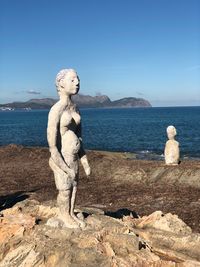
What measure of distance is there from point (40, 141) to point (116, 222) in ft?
215

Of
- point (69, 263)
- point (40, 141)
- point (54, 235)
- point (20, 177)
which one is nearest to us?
point (69, 263)

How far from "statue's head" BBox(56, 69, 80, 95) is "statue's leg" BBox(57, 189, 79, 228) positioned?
239cm

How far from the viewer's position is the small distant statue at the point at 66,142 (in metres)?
10.1

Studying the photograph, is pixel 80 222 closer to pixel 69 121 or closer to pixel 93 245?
pixel 93 245

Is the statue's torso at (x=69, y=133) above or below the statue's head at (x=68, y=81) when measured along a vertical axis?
below

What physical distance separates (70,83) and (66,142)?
4.59 ft

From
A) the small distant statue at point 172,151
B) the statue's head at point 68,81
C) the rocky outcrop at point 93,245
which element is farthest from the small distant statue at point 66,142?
the small distant statue at point 172,151

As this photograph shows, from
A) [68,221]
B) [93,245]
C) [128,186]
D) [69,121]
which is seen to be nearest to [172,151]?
[128,186]

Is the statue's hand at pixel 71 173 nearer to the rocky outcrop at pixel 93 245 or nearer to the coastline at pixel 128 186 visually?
the rocky outcrop at pixel 93 245

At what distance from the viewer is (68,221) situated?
411 inches

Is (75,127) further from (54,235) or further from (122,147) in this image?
(122,147)

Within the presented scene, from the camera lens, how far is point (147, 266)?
9250 millimetres

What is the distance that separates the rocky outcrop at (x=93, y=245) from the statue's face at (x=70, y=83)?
10.7ft

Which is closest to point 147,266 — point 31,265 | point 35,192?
point 31,265
